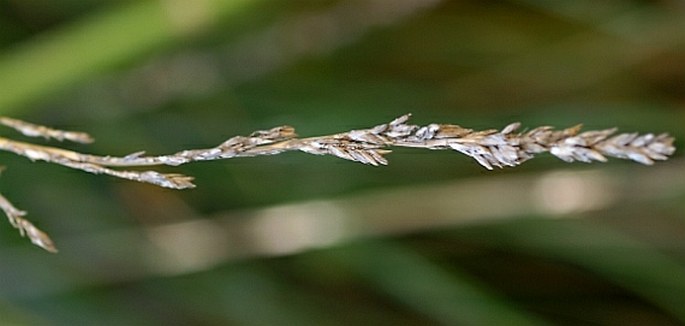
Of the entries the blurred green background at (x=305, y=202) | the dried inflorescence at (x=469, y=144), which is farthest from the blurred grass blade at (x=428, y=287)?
the dried inflorescence at (x=469, y=144)

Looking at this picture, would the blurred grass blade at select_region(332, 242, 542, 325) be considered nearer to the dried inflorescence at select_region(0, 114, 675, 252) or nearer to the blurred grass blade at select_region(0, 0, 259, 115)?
the blurred grass blade at select_region(0, 0, 259, 115)

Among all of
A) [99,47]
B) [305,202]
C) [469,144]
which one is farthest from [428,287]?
[469,144]

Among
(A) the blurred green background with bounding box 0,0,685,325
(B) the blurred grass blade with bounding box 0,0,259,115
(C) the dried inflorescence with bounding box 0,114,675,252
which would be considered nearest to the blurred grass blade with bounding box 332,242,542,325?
(A) the blurred green background with bounding box 0,0,685,325

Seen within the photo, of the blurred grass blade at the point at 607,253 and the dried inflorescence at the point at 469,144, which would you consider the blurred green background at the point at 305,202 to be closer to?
the blurred grass blade at the point at 607,253

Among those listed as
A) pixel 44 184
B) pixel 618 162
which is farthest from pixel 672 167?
pixel 44 184

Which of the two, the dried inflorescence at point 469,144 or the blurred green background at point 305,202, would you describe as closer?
the dried inflorescence at point 469,144

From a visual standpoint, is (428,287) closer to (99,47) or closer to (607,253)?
(607,253)

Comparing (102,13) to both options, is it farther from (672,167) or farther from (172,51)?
(672,167)
